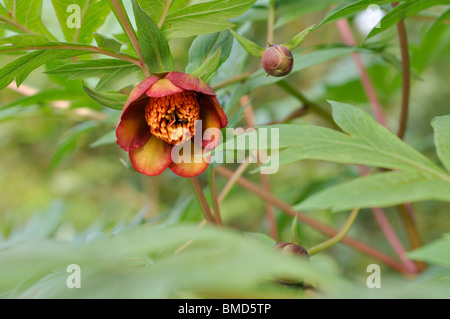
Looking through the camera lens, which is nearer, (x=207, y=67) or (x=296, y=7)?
(x=207, y=67)

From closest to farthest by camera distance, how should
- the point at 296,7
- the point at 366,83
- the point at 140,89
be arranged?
the point at 140,89 → the point at 296,7 → the point at 366,83

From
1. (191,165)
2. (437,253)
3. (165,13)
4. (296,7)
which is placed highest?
(296,7)

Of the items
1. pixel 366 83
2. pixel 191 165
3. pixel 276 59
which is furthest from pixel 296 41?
pixel 366 83

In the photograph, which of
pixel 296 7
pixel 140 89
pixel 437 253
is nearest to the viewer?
pixel 437 253

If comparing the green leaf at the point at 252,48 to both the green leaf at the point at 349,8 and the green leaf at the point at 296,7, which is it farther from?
the green leaf at the point at 296,7

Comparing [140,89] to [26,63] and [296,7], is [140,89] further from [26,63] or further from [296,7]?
[296,7]

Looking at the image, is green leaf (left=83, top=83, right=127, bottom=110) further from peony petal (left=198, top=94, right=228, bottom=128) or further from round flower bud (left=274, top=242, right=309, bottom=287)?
round flower bud (left=274, top=242, right=309, bottom=287)

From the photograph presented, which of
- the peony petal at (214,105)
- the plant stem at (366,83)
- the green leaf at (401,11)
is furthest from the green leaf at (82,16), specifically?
the plant stem at (366,83)

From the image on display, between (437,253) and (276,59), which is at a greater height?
(276,59)
